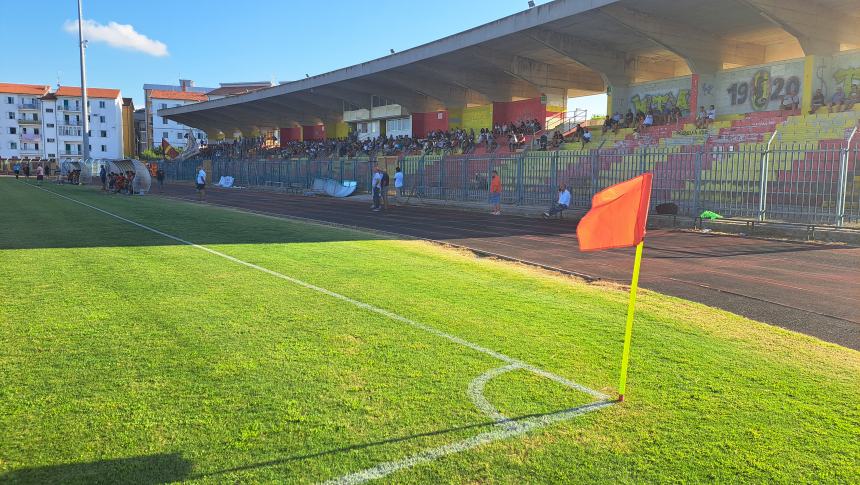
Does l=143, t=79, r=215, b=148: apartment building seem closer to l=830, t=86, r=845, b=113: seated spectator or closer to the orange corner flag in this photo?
l=830, t=86, r=845, b=113: seated spectator

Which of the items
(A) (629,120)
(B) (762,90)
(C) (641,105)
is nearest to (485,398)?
(A) (629,120)

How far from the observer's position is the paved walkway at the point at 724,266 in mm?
7285

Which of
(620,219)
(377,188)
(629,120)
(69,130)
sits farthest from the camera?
(69,130)

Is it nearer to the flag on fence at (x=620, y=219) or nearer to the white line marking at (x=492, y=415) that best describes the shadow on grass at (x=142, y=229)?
the white line marking at (x=492, y=415)

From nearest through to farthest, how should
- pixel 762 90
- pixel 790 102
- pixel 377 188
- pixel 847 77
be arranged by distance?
1. pixel 377 188
2. pixel 847 77
3. pixel 790 102
4. pixel 762 90

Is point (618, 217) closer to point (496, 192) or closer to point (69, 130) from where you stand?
point (496, 192)

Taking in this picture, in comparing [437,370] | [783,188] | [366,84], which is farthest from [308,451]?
[366,84]

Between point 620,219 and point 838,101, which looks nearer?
point 620,219

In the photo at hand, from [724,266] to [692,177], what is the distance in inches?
331

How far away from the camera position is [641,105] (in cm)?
3409

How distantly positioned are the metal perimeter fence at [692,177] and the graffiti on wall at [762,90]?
375 inches

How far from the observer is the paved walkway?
7285mm

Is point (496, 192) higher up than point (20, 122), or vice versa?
point (20, 122)

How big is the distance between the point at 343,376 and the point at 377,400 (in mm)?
538
